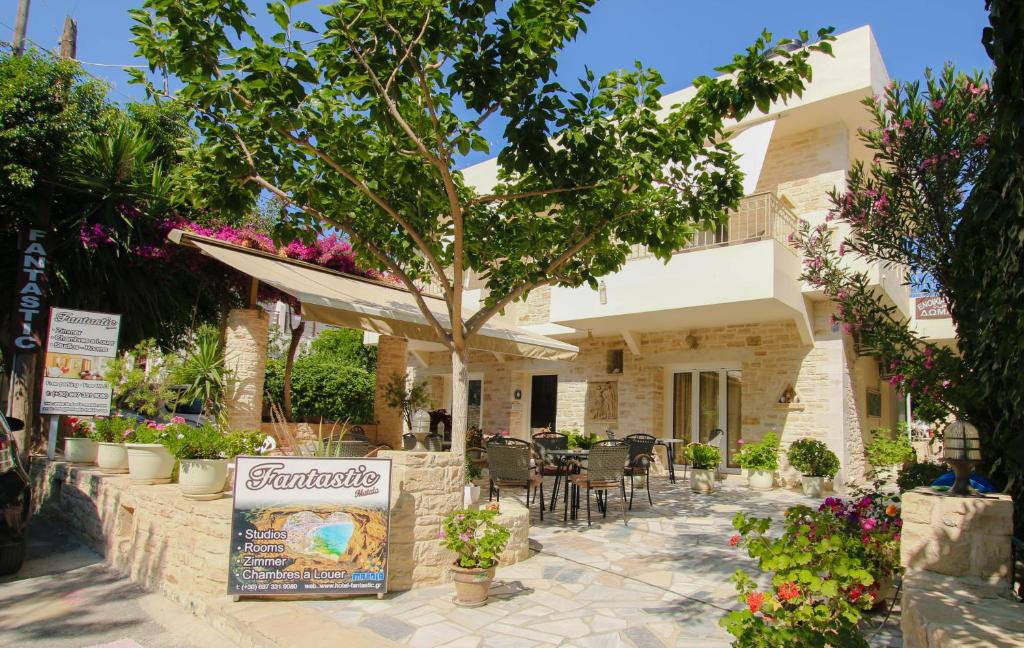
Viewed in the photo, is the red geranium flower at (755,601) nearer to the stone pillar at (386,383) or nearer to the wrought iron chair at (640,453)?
the wrought iron chair at (640,453)

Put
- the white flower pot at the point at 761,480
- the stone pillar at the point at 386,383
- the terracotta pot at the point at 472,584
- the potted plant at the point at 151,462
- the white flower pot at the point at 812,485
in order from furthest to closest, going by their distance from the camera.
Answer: the stone pillar at the point at 386,383
the white flower pot at the point at 761,480
the white flower pot at the point at 812,485
the potted plant at the point at 151,462
the terracotta pot at the point at 472,584

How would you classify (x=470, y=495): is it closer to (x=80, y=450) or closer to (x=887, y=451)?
(x=80, y=450)

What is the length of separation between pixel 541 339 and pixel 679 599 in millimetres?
5964

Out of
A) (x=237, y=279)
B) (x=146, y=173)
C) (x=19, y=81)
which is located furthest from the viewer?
(x=237, y=279)

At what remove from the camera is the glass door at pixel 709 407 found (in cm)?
1236

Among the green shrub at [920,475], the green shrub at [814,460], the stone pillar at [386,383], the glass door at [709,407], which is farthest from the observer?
the stone pillar at [386,383]

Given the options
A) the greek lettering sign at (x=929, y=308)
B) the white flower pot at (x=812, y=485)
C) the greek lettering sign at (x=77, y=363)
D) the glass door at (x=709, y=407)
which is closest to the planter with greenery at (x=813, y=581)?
the white flower pot at (x=812, y=485)

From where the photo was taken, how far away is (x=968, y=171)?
15.5ft

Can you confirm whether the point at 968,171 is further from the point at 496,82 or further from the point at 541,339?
the point at 541,339

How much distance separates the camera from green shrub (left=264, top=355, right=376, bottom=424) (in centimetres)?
1875

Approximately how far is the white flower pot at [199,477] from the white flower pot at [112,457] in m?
2.53

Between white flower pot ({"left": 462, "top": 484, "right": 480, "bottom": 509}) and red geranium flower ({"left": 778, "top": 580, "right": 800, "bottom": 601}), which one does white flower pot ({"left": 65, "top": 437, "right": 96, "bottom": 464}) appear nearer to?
white flower pot ({"left": 462, "top": 484, "right": 480, "bottom": 509})

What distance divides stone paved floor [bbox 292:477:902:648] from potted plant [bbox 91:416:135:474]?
161 inches

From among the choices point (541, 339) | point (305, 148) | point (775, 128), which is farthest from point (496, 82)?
point (775, 128)
